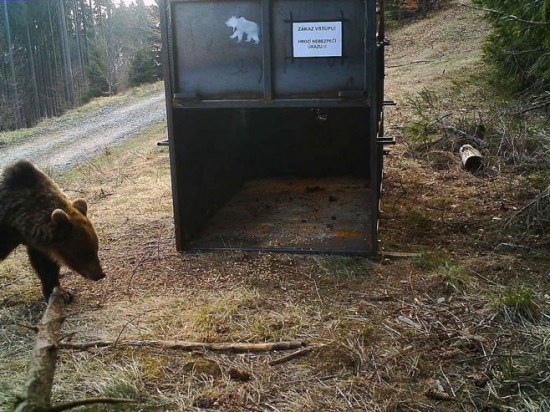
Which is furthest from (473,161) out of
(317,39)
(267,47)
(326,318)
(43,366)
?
(43,366)

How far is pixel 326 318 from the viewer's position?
484 cm

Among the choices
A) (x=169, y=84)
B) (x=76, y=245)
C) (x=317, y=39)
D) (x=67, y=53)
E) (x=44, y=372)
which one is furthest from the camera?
(x=67, y=53)

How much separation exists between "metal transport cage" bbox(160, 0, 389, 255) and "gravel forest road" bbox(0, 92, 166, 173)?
655cm

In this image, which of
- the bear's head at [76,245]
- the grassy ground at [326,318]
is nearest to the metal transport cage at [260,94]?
the grassy ground at [326,318]

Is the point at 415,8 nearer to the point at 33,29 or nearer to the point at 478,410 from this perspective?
the point at 33,29

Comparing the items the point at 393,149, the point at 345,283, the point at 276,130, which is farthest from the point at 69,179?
the point at 345,283

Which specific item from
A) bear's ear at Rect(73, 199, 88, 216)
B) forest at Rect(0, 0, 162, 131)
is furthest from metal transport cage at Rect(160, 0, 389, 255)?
forest at Rect(0, 0, 162, 131)

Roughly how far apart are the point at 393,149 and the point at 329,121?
7.46ft

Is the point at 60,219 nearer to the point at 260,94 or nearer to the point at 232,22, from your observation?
the point at 260,94

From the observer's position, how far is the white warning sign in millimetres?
5805

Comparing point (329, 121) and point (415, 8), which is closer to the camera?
point (329, 121)

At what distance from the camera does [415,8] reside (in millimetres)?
32969

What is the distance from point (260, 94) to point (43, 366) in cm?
403

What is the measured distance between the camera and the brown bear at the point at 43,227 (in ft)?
16.7
